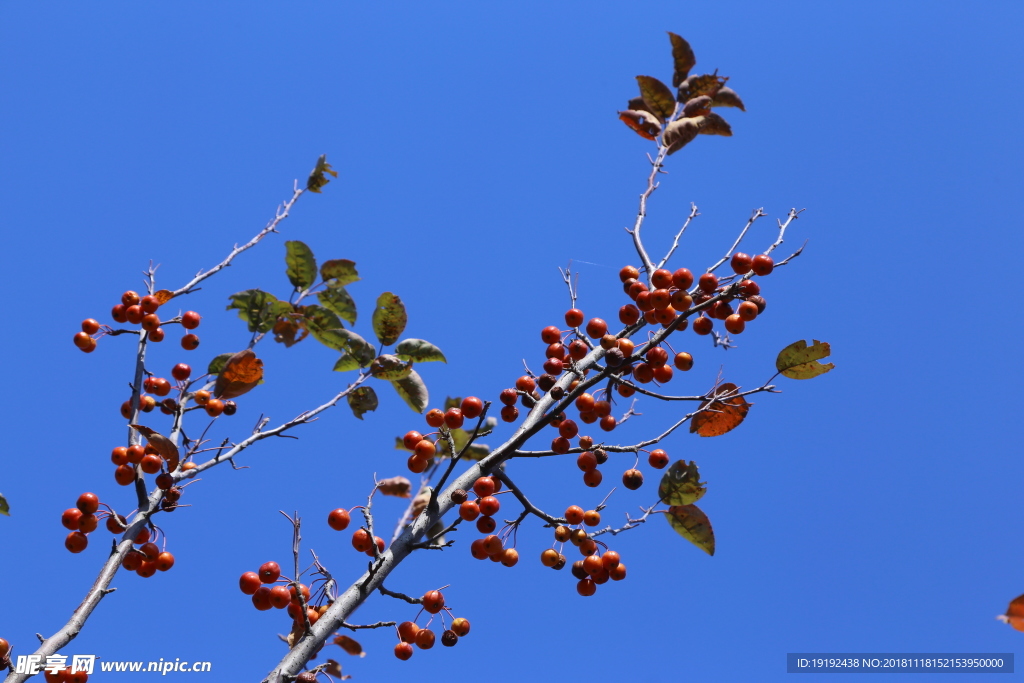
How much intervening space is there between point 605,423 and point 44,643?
8.60ft

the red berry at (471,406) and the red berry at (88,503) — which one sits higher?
the red berry at (471,406)

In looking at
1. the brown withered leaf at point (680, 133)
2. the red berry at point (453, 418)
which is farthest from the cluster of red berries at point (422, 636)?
the brown withered leaf at point (680, 133)

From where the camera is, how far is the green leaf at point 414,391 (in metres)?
3.65

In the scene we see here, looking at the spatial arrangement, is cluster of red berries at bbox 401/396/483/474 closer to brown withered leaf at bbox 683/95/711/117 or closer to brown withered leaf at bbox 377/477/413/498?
brown withered leaf at bbox 377/477/413/498

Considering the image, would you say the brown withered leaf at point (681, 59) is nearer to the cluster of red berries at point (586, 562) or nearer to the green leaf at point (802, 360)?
the green leaf at point (802, 360)

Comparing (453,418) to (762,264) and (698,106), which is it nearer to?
(762,264)

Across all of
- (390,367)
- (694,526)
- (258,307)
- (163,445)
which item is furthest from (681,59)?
(163,445)

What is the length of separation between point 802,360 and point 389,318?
2085mm

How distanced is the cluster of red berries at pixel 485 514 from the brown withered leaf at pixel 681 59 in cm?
290

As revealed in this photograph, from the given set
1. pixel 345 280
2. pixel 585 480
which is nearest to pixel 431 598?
pixel 585 480

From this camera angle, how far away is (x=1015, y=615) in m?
1.88

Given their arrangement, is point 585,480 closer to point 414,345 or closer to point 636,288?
point 636,288

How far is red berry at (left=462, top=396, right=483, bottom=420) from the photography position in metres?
2.98

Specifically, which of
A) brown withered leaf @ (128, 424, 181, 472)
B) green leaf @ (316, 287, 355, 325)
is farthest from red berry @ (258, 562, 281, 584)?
green leaf @ (316, 287, 355, 325)
